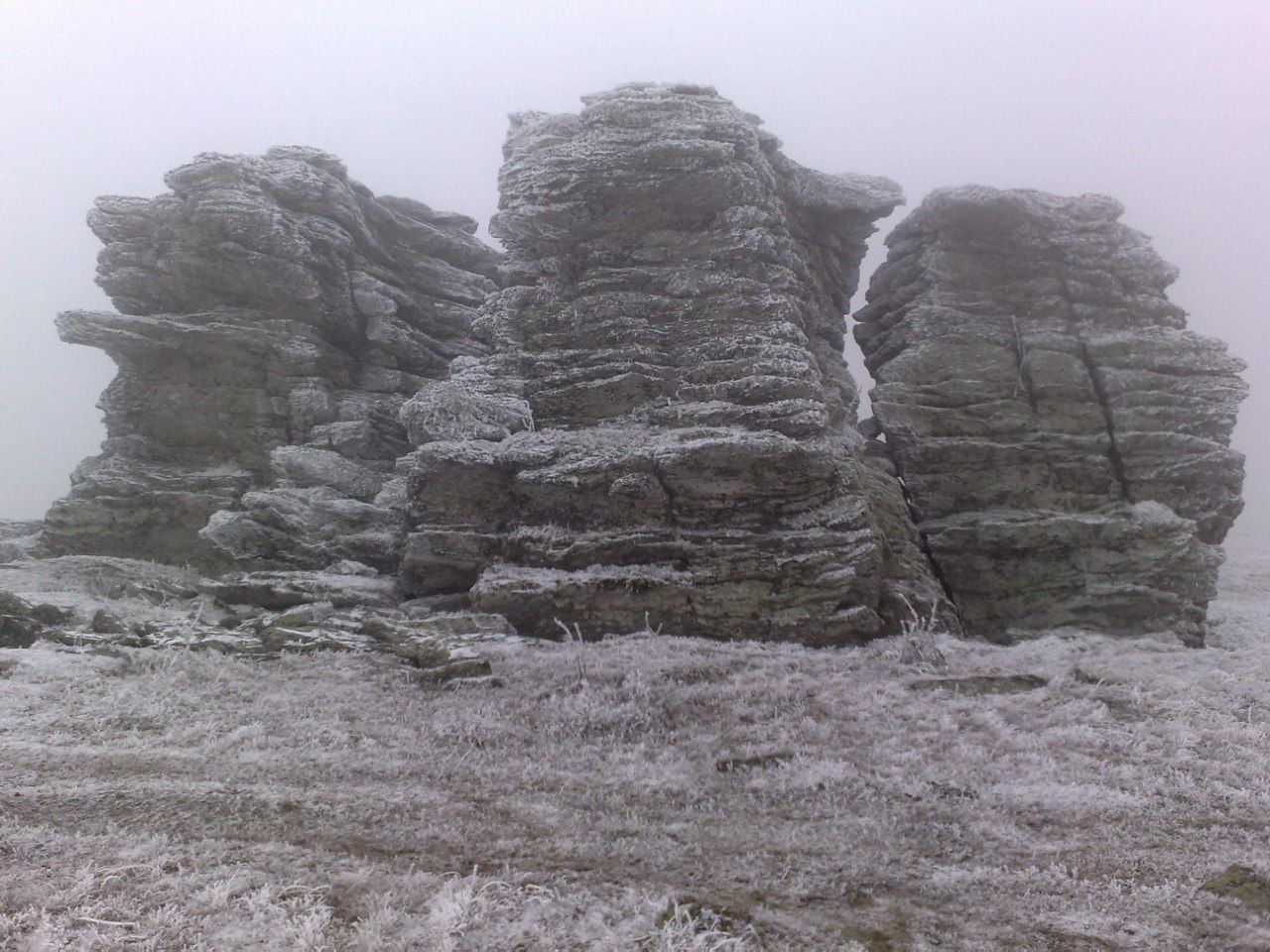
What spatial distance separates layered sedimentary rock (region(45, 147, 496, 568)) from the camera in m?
30.8

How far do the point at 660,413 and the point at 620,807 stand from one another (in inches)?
654

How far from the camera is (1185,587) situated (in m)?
25.4

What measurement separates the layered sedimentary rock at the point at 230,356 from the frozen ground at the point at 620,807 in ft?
59.6

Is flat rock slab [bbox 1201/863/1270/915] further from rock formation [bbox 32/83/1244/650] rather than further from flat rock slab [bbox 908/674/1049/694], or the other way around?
rock formation [bbox 32/83/1244/650]

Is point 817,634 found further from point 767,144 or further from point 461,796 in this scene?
point 767,144

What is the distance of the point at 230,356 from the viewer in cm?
3331

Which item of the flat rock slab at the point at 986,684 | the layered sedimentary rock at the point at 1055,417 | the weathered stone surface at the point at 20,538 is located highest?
the layered sedimentary rock at the point at 1055,417

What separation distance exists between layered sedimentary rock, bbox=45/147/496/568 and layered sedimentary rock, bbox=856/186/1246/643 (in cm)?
2434

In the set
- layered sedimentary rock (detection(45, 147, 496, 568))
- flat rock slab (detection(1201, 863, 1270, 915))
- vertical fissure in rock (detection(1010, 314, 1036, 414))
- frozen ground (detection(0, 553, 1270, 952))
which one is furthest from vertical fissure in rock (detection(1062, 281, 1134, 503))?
layered sedimentary rock (detection(45, 147, 496, 568))

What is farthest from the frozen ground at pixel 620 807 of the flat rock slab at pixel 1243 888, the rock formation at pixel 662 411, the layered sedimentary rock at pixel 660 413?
the rock formation at pixel 662 411

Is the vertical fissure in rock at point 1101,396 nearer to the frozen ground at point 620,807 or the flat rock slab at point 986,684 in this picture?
the frozen ground at point 620,807

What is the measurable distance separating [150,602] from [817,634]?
799 inches

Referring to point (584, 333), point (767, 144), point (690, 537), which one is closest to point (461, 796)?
point (690, 537)

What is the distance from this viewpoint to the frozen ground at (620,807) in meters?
6.52
